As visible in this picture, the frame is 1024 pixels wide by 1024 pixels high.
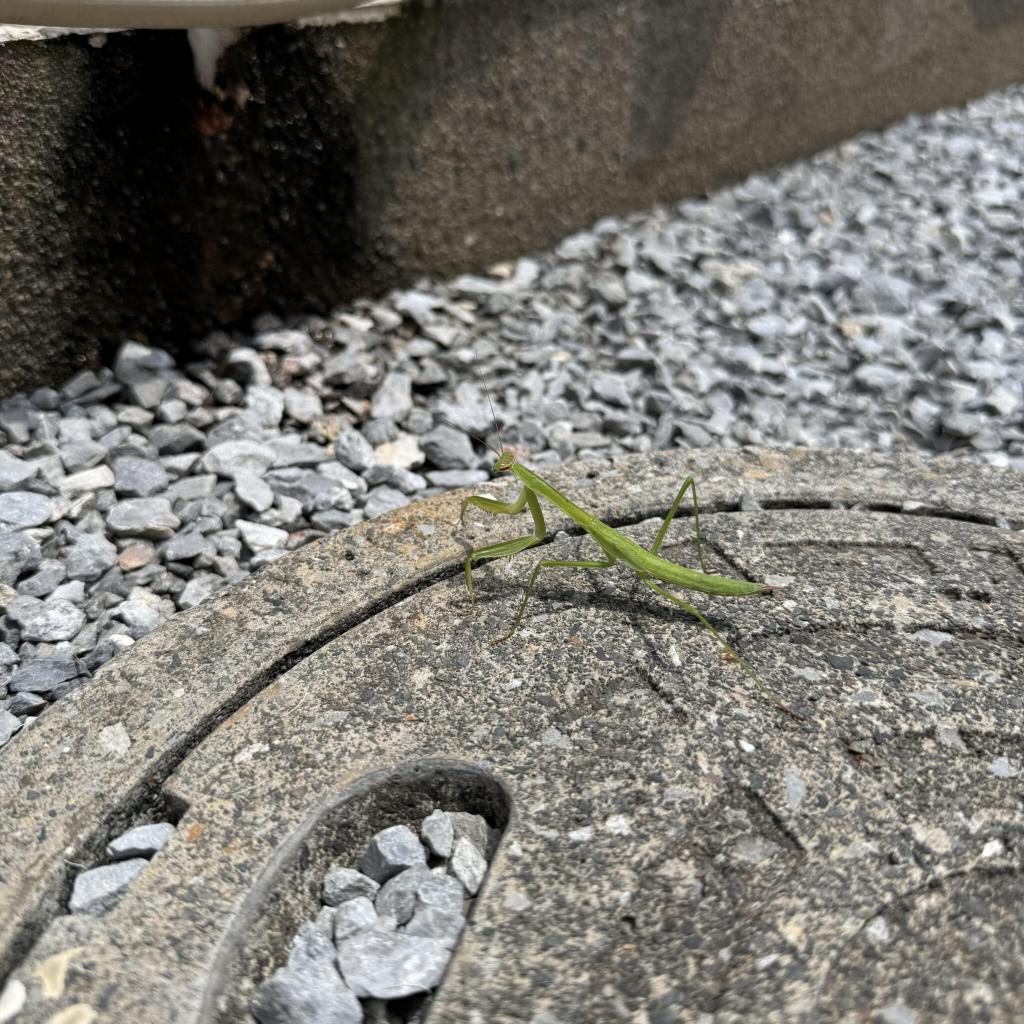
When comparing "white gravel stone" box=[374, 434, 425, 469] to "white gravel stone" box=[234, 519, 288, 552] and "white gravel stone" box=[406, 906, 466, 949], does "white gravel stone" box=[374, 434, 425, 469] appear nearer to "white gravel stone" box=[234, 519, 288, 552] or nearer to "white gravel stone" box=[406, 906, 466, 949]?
"white gravel stone" box=[234, 519, 288, 552]

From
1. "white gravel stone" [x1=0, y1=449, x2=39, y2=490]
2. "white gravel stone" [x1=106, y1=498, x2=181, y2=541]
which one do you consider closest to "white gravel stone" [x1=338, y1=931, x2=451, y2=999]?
"white gravel stone" [x1=106, y1=498, x2=181, y2=541]

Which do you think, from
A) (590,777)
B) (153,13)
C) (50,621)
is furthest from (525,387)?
(590,777)

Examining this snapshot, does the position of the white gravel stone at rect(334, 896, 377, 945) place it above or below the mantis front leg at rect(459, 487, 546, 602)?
below

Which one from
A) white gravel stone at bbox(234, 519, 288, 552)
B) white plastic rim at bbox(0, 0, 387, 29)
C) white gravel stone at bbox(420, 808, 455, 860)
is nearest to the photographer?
white gravel stone at bbox(420, 808, 455, 860)

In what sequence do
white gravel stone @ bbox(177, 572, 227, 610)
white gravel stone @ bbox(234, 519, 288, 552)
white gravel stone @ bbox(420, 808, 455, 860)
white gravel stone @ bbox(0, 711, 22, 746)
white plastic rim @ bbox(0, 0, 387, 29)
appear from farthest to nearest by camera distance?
white gravel stone @ bbox(234, 519, 288, 552) → white gravel stone @ bbox(177, 572, 227, 610) → white plastic rim @ bbox(0, 0, 387, 29) → white gravel stone @ bbox(0, 711, 22, 746) → white gravel stone @ bbox(420, 808, 455, 860)

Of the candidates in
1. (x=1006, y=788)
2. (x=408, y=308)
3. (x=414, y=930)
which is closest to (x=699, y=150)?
(x=408, y=308)

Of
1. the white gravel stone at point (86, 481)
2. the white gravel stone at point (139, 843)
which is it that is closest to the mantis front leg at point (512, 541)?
the white gravel stone at point (139, 843)
